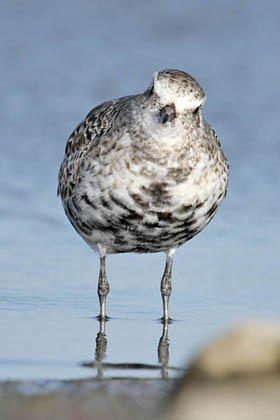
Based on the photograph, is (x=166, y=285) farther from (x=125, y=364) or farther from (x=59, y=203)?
(x=59, y=203)

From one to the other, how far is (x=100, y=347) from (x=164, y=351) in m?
0.41

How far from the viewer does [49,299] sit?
8.89m

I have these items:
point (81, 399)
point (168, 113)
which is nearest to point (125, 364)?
point (81, 399)

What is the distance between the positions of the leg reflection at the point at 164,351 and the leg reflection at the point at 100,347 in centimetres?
35

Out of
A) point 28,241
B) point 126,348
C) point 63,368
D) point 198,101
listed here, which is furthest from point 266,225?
point 63,368

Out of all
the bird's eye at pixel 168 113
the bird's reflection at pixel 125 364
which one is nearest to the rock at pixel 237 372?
the bird's reflection at pixel 125 364

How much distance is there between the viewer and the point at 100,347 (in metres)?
7.64

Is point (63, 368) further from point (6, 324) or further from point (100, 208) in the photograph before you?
point (100, 208)

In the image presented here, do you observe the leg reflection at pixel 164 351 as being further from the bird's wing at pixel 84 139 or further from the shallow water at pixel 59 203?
the bird's wing at pixel 84 139

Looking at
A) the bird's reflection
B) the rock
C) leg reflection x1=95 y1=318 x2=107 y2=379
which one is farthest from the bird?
the rock

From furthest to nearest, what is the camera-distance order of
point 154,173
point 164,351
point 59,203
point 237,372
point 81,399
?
point 59,203 → point 154,173 → point 164,351 → point 81,399 → point 237,372

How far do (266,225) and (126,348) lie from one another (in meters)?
3.58

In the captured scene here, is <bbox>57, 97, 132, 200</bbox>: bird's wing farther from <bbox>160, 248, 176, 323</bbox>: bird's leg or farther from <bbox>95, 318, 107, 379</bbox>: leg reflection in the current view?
<bbox>95, 318, 107, 379</bbox>: leg reflection

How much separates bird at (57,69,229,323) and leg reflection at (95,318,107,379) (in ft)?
1.01
